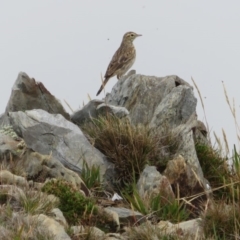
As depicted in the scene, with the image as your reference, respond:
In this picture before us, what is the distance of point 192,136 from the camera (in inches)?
492

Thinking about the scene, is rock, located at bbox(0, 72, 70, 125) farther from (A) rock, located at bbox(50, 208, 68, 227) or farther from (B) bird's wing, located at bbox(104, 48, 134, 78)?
(B) bird's wing, located at bbox(104, 48, 134, 78)

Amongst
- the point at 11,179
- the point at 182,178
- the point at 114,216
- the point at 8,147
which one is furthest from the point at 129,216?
the point at 8,147

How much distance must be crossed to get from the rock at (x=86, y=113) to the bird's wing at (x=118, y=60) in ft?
20.0

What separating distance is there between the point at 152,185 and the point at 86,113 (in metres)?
2.47

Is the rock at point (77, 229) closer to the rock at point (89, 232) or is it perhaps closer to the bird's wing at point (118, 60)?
the rock at point (89, 232)

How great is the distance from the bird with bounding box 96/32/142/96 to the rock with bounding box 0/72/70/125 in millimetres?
5720

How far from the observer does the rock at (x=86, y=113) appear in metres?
12.5

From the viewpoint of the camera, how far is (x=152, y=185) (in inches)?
412

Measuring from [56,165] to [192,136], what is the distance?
2.98m

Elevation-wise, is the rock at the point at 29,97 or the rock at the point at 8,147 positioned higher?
the rock at the point at 29,97

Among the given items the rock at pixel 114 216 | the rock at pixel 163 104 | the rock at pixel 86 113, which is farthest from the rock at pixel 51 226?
the rock at pixel 86 113

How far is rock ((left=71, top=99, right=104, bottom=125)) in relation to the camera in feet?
41.1

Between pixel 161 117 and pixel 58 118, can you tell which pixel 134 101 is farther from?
pixel 58 118

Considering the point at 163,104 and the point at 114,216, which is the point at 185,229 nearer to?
the point at 114,216
